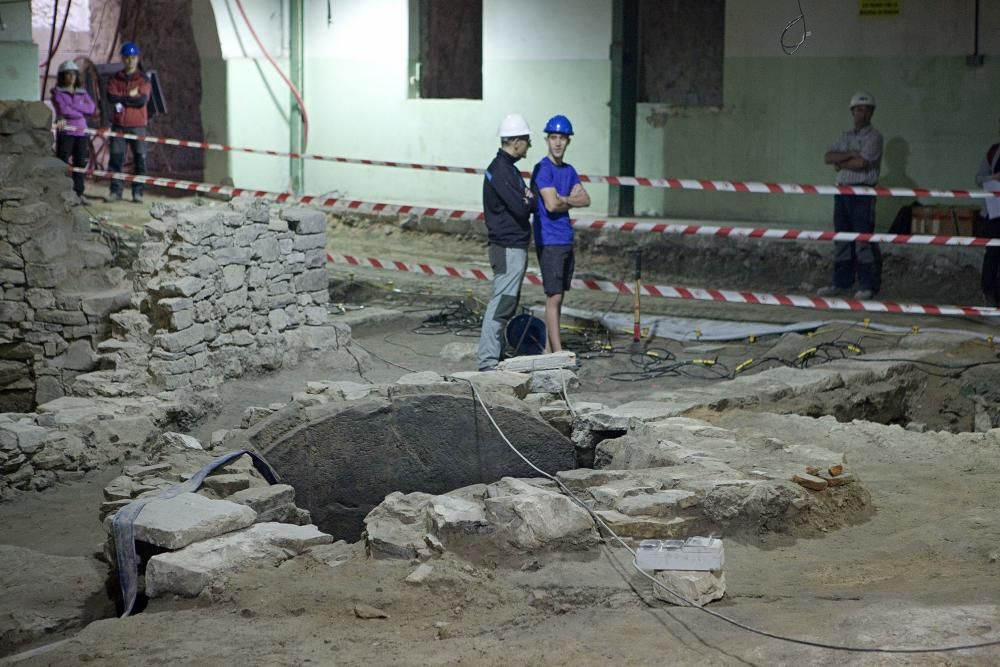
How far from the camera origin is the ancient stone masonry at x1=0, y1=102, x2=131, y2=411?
35.9ft

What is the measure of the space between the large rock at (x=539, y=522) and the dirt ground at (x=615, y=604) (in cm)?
8

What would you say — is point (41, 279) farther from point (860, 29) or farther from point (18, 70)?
point (860, 29)

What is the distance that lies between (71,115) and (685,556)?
11.8m

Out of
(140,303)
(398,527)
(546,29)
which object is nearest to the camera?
(398,527)

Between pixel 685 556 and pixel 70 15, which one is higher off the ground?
pixel 70 15

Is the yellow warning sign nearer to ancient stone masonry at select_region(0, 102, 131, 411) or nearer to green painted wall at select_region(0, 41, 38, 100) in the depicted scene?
ancient stone masonry at select_region(0, 102, 131, 411)

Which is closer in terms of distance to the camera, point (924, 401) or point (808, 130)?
point (924, 401)

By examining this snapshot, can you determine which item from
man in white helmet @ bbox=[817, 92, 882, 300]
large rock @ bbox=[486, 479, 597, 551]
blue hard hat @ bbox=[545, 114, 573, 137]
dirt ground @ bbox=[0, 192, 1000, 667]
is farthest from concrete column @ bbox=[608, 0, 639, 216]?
large rock @ bbox=[486, 479, 597, 551]

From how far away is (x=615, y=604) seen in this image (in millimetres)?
5504

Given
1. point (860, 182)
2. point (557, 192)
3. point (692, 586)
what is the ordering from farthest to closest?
1. point (860, 182)
2. point (557, 192)
3. point (692, 586)

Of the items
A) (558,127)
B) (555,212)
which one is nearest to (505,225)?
(555,212)

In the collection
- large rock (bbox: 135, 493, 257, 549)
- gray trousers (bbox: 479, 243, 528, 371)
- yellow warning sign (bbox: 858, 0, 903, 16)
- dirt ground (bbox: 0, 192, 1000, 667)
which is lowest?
dirt ground (bbox: 0, 192, 1000, 667)

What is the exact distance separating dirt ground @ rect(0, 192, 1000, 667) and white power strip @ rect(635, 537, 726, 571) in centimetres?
11

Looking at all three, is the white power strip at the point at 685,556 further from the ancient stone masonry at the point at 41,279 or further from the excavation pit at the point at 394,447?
the ancient stone masonry at the point at 41,279
